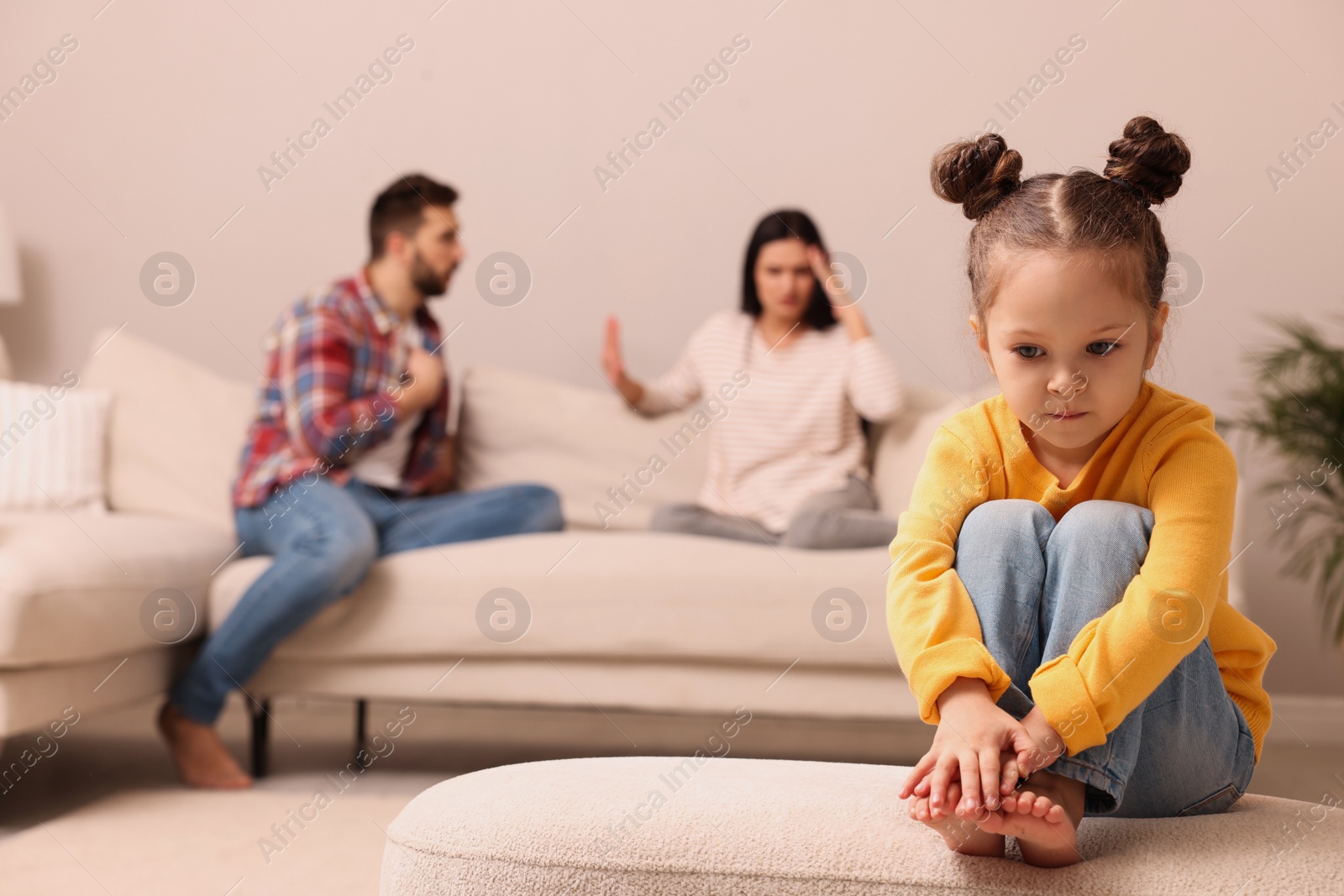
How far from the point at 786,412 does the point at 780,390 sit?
53mm

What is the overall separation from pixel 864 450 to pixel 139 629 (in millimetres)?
1460

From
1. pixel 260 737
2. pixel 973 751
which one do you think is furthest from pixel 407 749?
pixel 973 751

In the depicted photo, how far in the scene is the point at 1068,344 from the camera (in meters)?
0.78

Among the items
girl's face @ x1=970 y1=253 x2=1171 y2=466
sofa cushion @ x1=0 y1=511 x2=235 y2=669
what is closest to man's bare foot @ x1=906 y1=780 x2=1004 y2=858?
girl's face @ x1=970 y1=253 x2=1171 y2=466

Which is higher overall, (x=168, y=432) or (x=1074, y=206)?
(x=1074, y=206)

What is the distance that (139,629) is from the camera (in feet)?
5.92

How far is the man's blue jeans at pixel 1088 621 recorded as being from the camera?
74 centimetres

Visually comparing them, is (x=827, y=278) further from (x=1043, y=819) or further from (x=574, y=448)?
(x=1043, y=819)

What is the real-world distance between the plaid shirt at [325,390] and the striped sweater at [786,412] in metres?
0.69

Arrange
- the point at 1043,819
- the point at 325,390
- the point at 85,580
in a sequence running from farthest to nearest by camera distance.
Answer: the point at 325,390, the point at 85,580, the point at 1043,819

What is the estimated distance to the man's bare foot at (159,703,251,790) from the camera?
1.84 m

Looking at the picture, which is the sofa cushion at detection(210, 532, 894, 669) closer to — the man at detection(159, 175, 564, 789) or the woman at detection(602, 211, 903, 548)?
the man at detection(159, 175, 564, 789)

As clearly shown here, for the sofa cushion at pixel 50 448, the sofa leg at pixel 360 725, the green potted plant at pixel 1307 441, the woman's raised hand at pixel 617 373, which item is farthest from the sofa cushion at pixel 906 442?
the sofa cushion at pixel 50 448

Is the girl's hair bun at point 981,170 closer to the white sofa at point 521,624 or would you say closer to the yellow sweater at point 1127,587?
the yellow sweater at point 1127,587
